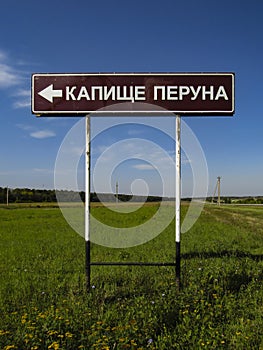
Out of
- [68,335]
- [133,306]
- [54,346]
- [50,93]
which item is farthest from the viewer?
[50,93]

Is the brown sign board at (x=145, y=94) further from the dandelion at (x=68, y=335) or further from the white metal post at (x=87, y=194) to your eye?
the dandelion at (x=68, y=335)

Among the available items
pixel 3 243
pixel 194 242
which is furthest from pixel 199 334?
pixel 3 243

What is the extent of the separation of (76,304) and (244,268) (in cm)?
367

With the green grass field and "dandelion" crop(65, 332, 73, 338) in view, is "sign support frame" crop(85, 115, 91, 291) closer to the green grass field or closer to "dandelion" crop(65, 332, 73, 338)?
the green grass field

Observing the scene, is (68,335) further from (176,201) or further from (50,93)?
(50,93)

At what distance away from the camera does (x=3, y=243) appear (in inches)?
535

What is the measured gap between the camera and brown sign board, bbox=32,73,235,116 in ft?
21.5

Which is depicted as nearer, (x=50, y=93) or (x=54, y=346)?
(x=54, y=346)

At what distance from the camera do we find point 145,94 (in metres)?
6.55

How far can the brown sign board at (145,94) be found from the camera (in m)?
6.54

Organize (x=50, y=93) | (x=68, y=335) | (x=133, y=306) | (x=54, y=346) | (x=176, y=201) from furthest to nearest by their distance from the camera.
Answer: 1. (x=50, y=93)
2. (x=176, y=201)
3. (x=133, y=306)
4. (x=68, y=335)
5. (x=54, y=346)

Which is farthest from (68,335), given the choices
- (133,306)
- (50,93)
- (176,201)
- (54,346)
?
(50,93)

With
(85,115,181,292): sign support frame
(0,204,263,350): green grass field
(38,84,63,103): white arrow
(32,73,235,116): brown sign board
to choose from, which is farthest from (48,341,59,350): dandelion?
(38,84,63,103): white arrow

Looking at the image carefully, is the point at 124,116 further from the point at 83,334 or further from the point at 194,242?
the point at 194,242
